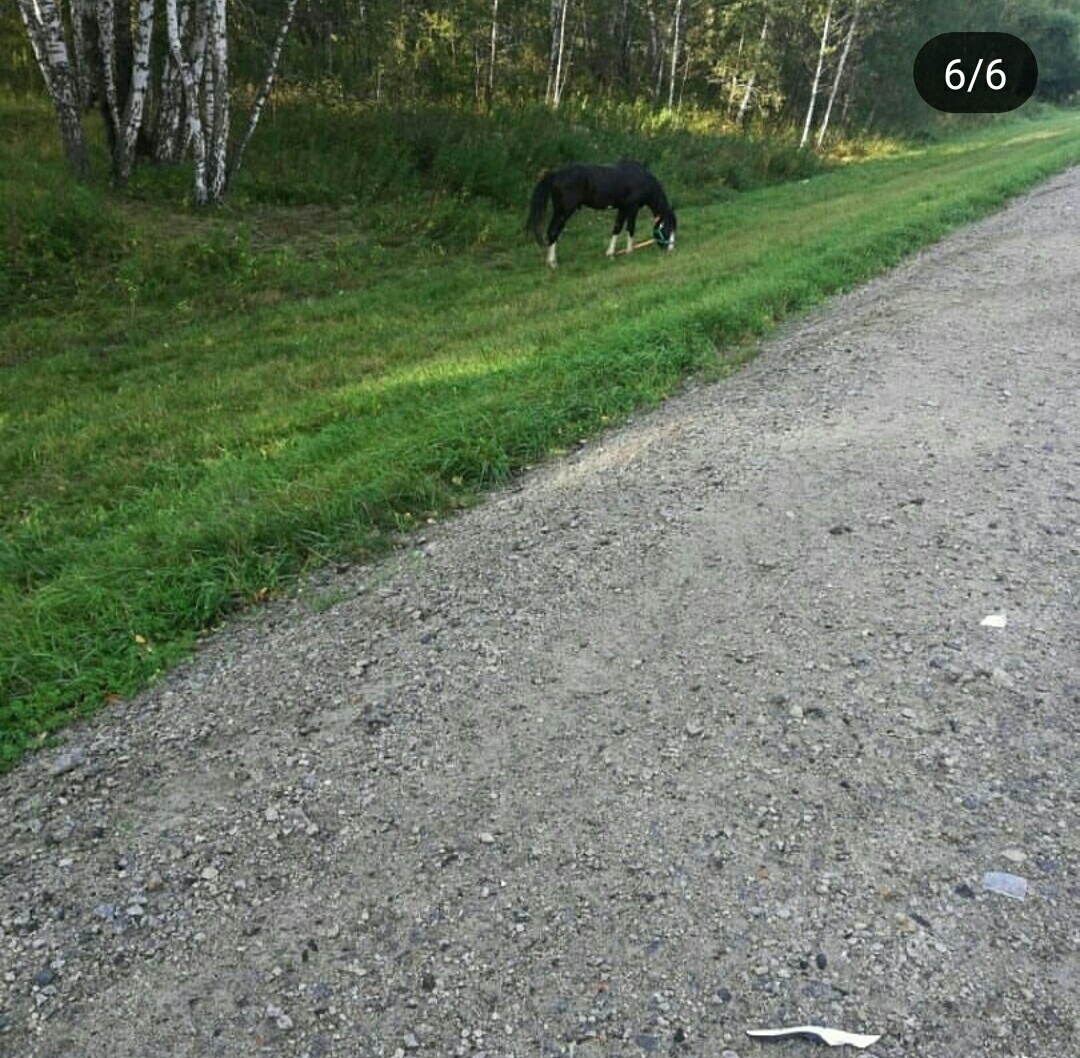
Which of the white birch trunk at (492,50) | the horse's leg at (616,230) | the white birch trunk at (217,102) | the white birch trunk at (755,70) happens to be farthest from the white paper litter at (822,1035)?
the white birch trunk at (755,70)

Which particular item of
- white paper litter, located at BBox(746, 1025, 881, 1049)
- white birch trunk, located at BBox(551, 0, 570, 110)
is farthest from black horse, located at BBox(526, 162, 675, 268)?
white paper litter, located at BBox(746, 1025, 881, 1049)

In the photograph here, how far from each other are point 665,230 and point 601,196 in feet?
3.78

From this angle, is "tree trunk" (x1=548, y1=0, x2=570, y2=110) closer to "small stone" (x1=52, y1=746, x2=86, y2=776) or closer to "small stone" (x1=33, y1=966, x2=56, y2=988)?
"small stone" (x1=52, y1=746, x2=86, y2=776)

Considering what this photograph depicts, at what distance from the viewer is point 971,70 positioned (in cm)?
3200

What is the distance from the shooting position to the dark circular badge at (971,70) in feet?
96.4

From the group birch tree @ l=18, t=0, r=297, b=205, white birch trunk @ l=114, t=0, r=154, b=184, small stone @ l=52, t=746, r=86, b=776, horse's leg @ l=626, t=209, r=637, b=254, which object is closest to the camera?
small stone @ l=52, t=746, r=86, b=776

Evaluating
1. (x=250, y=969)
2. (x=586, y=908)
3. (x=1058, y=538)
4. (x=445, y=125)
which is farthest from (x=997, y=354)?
(x=445, y=125)

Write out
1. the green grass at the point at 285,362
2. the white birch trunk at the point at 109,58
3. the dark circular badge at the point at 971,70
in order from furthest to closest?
the dark circular badge at the point at 971,70 → the white birch trunk at the point at 109,58 → the green grass at the point at 285,362

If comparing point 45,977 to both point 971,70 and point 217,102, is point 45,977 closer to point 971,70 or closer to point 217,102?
point 217,102

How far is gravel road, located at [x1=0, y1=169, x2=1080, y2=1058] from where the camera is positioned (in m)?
2.22

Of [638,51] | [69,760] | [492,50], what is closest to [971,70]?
[638,51]

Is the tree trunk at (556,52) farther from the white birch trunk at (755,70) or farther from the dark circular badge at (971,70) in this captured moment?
the dark circular badge at (971,70)

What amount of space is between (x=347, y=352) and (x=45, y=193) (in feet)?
18.1

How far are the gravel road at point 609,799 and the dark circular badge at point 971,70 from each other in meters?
28.0
